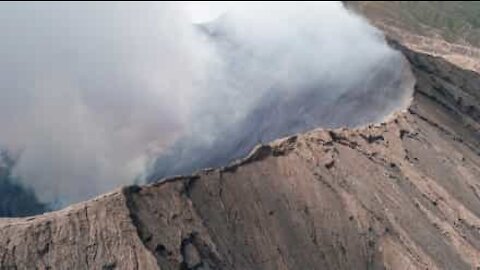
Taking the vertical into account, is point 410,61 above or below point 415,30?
below

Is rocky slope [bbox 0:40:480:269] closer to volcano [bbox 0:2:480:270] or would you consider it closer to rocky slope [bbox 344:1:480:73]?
volcano [bbox 0:2:480:270]

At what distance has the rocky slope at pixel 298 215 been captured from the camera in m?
69.4

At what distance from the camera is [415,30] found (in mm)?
159625

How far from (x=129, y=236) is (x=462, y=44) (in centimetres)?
8761

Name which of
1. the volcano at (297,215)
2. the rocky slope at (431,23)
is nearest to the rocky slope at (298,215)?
the volcano at (297,215)

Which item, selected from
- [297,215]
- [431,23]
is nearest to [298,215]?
[297,215]

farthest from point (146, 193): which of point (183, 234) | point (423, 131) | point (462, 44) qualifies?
point (462, 44)

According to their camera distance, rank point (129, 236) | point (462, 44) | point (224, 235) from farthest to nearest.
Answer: point (462, 44) → point (224, 235) → point (129, 236)

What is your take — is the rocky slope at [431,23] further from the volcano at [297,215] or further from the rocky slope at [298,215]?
the volcano at [297,215]

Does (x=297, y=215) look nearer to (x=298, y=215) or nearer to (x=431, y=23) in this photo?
(x=298, y=215)

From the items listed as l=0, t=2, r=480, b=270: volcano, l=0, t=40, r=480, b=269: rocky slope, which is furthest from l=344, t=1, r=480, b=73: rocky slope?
l=0, t=2, r=480, b=270: volcano

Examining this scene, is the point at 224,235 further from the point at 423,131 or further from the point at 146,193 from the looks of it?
the point at 423,131

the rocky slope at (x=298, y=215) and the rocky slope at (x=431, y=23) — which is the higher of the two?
the rocky slope at (x=431, y=23)

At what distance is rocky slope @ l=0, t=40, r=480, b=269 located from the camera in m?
69.4
